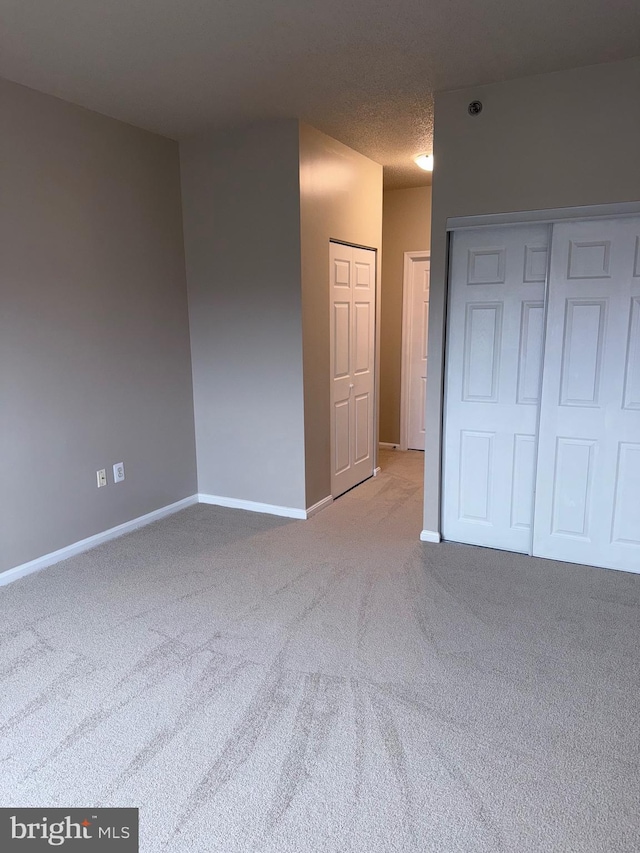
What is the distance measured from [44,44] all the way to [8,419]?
5.92ft

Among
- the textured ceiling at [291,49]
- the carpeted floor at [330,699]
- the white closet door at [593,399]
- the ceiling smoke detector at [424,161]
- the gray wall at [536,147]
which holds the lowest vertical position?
the carpeted floor at [330,699]

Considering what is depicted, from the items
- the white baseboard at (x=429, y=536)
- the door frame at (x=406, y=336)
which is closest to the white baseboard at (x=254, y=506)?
the white baseboard at (x=429, y=536)

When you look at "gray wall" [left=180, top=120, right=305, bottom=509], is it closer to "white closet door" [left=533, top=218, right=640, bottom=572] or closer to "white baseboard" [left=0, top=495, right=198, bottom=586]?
"white baseboard" [left=0, top=495, right=198, bottom=586]

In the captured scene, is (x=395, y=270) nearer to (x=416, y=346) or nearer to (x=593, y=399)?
(x=416, y=346)

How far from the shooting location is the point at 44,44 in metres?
2.57

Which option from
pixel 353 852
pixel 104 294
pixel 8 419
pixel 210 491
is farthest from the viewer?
pixel 210 491

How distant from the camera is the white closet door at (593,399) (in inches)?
119

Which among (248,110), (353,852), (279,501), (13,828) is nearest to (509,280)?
(248,110)

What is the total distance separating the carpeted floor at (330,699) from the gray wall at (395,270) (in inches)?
114

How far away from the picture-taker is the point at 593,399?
10.3ft

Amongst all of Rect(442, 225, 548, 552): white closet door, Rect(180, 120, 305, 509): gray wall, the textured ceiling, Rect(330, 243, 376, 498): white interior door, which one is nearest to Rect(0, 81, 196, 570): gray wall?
Rect(180, 120, 305, 509): gray wall

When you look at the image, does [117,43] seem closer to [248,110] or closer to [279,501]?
[248,110]

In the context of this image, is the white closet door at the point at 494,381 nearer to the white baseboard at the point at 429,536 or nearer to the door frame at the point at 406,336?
the white baseboard at the point at 429,536

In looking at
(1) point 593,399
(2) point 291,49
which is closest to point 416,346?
(1) point 593,399
